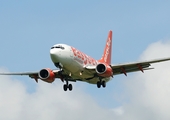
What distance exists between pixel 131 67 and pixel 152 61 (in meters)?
3.08

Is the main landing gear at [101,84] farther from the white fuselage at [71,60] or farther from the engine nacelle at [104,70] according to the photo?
the engine nacelle at [104,70]

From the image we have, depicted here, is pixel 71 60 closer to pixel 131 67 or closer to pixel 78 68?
pixel 78 68

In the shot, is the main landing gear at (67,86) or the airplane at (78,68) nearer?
the airplane at (78,68)

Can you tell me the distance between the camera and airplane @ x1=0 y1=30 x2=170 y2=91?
63.5 m

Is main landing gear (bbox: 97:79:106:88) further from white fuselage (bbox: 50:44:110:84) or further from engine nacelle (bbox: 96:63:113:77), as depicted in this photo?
engine nacelle (bbox: 96:63:113:77)

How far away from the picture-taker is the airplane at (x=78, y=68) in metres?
63.5

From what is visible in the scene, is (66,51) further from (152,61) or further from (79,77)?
(152,61)

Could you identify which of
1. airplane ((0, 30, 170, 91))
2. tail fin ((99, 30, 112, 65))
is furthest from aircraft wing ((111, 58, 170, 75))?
tail fin ((99, 30, 112, 65))

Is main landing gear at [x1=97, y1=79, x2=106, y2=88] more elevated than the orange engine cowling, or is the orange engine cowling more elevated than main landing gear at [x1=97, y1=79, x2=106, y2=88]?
the orange engine cowling

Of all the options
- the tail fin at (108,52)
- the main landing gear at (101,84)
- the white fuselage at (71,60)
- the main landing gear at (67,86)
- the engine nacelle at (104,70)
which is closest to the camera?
the white fuselage at (71,60)

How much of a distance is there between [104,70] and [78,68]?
120 inches

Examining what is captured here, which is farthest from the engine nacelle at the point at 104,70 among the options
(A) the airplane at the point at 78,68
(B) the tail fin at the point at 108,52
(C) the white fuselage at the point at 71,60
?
(B) the tail fin at the point at 108,52

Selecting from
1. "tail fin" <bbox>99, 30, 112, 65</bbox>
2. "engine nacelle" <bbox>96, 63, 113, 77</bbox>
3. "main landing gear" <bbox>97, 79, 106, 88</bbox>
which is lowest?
"main landing gear" <bbox>97, 79, 106, 88</bbox>

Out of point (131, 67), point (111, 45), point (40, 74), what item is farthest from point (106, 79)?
point (111, 45)
